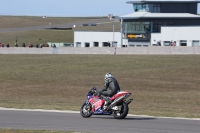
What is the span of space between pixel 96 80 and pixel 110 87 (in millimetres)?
24652

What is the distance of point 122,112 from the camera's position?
18484 mm

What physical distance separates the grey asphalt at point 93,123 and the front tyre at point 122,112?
173mm

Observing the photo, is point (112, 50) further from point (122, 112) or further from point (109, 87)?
point (122, 112)

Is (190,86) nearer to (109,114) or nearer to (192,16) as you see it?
(109,114)

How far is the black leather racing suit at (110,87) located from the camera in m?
18.6

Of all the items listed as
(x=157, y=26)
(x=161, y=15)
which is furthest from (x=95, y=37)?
(x=161, y=15)

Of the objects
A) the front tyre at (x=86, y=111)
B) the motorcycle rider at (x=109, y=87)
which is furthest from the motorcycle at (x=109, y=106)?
the motorcycle rider at (x=109, y=87)

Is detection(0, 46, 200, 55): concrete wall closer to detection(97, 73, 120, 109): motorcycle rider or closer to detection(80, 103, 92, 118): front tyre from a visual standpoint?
detection(80, 103, 92, 118): front tyre

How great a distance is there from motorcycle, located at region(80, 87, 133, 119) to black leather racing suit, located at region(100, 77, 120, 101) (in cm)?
15

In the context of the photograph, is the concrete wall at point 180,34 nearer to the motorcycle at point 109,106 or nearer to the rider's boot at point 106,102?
the motorcycle at point 109,106

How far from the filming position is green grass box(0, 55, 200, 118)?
100.0 ft

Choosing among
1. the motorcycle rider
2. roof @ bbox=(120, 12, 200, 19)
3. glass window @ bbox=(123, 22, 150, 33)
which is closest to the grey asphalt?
the motorcycle rider

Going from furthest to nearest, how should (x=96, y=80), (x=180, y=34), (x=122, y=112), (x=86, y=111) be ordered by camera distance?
(x=180, y=34)
(x=96, y=80)
(x=86, y=111)
(x=122, y=112)

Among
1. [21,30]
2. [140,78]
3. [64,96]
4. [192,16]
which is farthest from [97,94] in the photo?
[21,30]
